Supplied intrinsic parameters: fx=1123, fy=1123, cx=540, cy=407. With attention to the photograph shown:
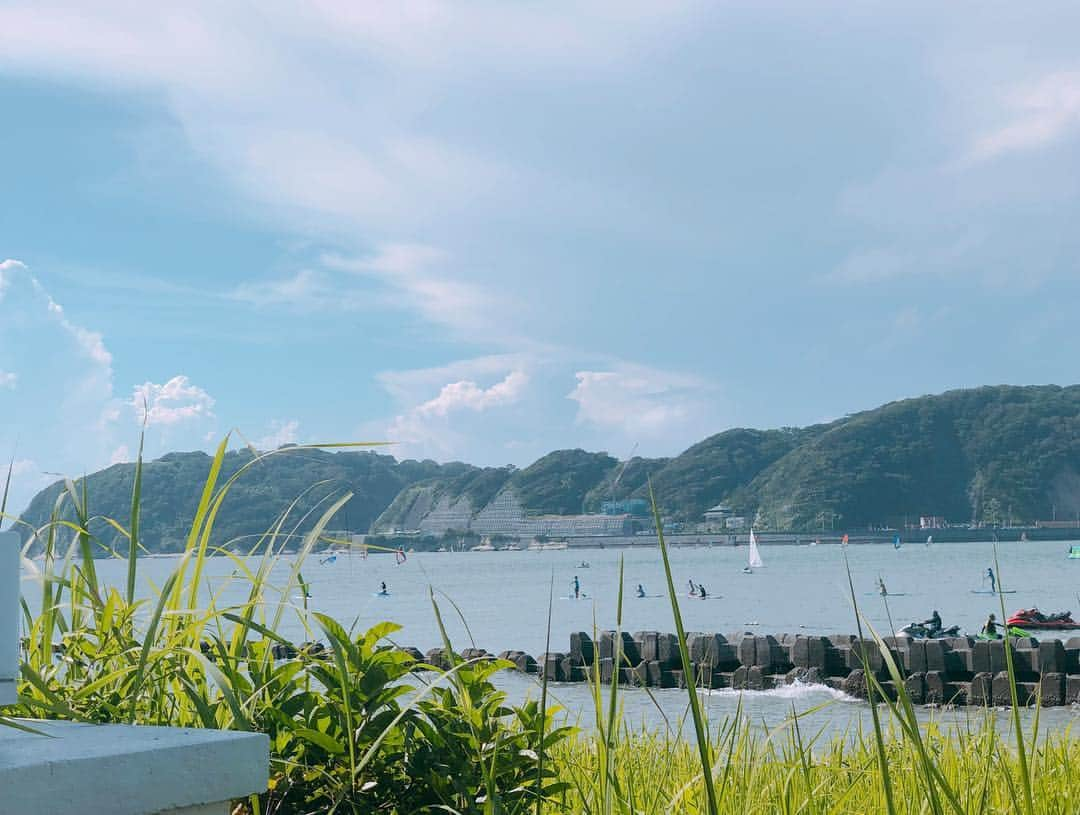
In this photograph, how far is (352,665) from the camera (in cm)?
203

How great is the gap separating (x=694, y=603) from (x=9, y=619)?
158 ft

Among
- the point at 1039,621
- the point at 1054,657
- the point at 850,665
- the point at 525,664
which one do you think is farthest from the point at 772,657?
the point at 1039,621

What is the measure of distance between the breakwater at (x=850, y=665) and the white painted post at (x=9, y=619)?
39.3 feet

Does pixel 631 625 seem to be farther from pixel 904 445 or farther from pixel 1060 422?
pixel 1060 422

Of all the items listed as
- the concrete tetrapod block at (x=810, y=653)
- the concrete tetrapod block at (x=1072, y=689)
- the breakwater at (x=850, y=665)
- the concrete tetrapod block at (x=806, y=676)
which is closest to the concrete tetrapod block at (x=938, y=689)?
the breakwater at (x=850, y=665)

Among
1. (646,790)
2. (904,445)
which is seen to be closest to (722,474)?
(904,445)

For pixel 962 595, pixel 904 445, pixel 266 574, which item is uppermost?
pixel 904 445

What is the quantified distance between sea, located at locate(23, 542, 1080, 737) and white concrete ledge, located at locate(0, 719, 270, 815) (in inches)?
21.4

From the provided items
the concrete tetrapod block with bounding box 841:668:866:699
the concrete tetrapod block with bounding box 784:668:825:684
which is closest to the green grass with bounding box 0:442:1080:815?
the concrete tetrapod block with bounding box 841:668:866:699

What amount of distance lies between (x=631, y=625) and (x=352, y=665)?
3801 cm

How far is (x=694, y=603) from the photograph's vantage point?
159 feet

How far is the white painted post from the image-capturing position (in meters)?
1.43

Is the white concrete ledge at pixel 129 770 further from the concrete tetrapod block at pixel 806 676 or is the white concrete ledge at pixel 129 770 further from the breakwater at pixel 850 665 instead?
the concrete tetrapod block at pixel 806 676

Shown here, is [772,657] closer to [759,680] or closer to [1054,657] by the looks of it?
[759,680]
